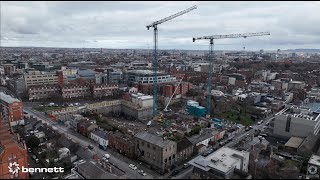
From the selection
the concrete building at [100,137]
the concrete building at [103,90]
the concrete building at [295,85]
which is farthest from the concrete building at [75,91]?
the concrete building at [295,85]

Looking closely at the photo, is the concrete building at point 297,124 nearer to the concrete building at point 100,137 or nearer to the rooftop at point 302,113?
the rooftop at point 302,113

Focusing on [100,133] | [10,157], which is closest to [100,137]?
[100,133]

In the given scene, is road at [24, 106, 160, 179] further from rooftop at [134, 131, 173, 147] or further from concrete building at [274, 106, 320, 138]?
concrete building at [274, 106, 320, 138]

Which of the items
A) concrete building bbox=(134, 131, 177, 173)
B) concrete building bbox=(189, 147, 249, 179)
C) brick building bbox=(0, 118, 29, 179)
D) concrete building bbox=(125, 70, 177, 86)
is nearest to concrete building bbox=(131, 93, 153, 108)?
concrete building bbox=(125, 70, 177, 86)

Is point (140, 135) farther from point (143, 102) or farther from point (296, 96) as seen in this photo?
point (296, 96)

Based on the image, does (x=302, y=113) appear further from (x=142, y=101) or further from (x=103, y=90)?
(x=103, y=90)
